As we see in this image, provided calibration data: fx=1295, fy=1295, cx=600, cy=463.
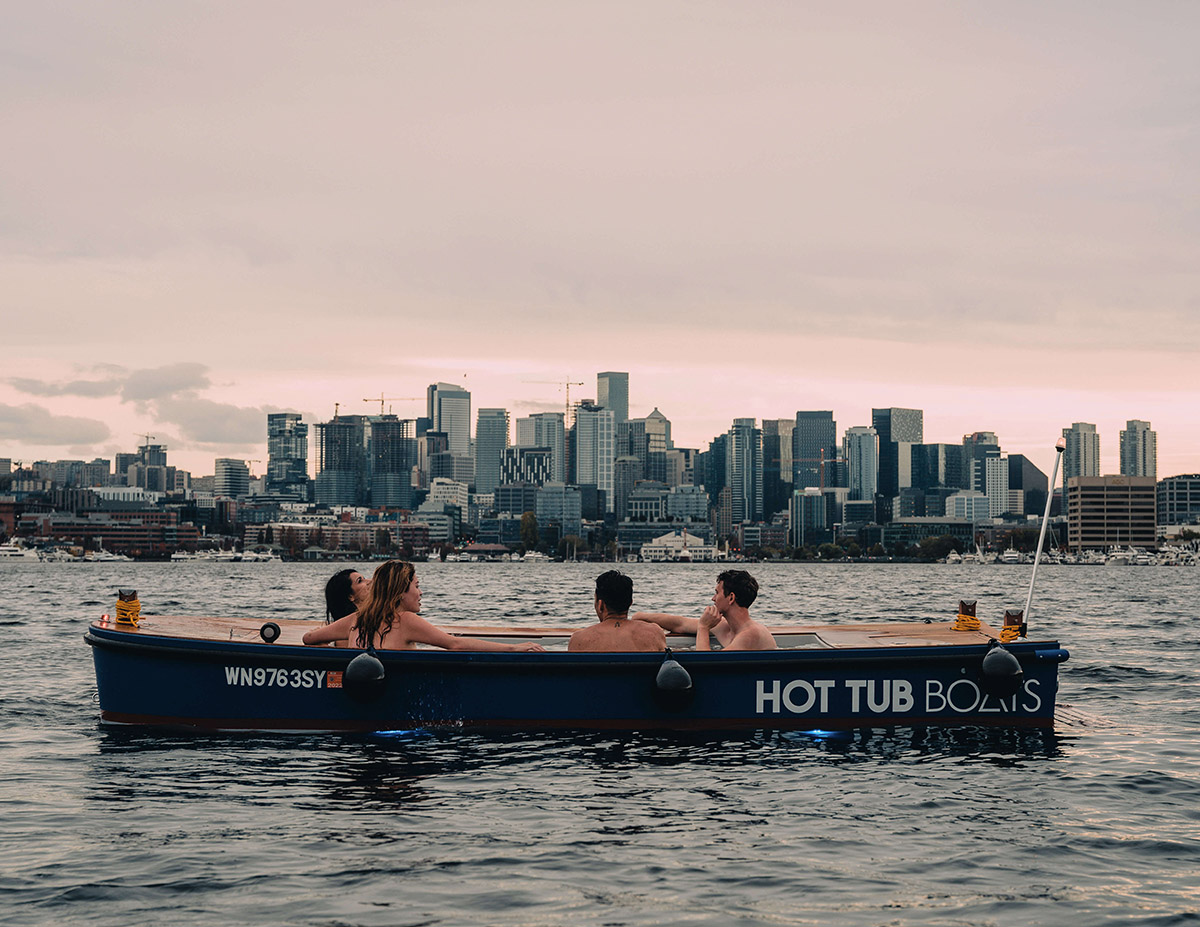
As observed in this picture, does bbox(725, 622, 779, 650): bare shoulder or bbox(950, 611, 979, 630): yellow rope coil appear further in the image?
bbox(950, 611, 979, 630): yellow rope coil

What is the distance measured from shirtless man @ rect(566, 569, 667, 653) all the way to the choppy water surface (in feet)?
3.09

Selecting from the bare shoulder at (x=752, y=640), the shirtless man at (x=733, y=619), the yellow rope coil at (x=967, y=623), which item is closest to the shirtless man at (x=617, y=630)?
the shirtless man at (x=733, y=619)

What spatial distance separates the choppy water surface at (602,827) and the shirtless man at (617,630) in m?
0.94

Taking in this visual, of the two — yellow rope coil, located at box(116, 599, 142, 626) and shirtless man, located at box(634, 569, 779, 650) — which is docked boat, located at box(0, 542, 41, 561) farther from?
shirtless man, located at box(634, 569, 779, 650)

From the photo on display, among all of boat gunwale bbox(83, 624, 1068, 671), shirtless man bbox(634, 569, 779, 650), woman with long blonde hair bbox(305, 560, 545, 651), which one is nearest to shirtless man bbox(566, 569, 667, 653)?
boat gunwale bbox(83, 624, 1068, 671)

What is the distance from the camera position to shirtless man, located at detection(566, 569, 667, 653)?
13289mm

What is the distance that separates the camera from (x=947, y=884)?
27.3 feet

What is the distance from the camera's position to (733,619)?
13.8 m

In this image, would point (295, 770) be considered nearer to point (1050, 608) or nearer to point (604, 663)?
point (604, 663)

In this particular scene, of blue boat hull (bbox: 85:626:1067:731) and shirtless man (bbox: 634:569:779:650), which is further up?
shirtless man (bbox: 634:569:779:650)

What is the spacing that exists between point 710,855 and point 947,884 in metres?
1.62

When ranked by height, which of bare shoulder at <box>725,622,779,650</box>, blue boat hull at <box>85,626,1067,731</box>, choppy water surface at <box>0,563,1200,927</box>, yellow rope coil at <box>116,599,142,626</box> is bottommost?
choppy water surface at <box>0,563,1200,927</box>

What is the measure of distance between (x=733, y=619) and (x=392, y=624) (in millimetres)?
3584

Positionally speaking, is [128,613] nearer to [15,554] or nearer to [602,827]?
[602,827]
